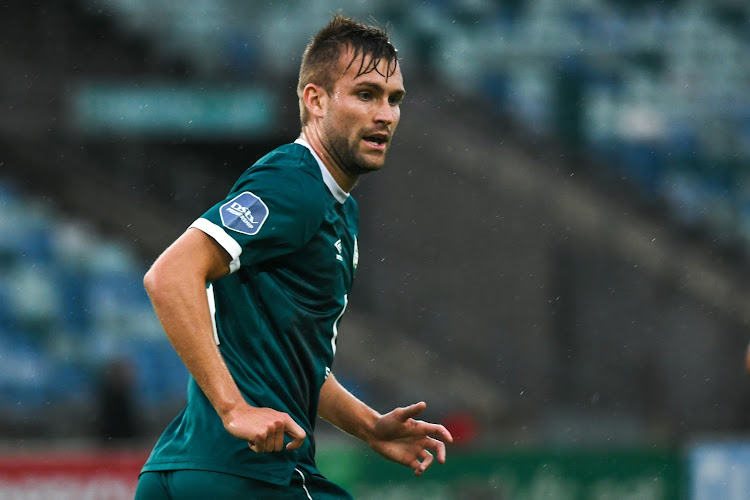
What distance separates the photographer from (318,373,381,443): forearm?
3.52 m

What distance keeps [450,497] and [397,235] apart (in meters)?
4.63

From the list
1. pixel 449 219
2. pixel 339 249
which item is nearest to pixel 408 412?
pixel 339 249

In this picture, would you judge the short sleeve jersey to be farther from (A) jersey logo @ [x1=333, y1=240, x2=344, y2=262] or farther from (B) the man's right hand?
(B) the man's right hand

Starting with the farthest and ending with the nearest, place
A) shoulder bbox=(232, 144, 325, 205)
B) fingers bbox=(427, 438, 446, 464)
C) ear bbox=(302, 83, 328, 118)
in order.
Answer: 1. fingers bbox=(427, 438, 446, 464)
2. ear bbox=(302, 83, 328, 118)
3. shoulder bbox=(232, 144, 325, 205)

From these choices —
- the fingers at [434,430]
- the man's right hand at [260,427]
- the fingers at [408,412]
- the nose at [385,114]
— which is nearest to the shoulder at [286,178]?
the nose at [385,114]

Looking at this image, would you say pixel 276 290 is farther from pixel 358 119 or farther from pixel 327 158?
pixel 358 119

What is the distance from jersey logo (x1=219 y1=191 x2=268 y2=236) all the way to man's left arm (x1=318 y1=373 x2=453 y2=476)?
81 cm

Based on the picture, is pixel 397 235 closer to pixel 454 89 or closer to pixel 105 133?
pixel 454 89

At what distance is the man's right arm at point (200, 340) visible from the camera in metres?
2.67

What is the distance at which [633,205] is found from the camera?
1308 cm

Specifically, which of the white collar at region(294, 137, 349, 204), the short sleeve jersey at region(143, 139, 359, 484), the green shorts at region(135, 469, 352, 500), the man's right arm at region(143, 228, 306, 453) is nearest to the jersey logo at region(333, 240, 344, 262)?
the short sleeve jersey at region(143, 139, 359, 484)

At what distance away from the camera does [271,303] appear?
2975 mm

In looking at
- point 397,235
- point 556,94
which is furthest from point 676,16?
point 397,235

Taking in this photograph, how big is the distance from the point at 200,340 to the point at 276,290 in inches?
12.8
